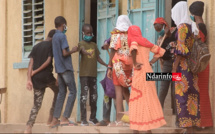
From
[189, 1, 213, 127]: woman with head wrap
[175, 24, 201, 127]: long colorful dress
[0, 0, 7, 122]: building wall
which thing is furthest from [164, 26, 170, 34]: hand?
[0, 0, 7, 122]: building wall

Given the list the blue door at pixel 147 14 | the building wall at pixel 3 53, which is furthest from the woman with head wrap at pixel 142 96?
the building wall at pixel 3 53

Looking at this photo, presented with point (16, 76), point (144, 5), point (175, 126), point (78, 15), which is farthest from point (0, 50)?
point (175, 126)

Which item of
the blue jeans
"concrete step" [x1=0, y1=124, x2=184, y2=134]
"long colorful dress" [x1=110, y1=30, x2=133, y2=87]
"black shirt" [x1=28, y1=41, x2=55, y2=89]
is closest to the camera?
"concrete step" [x1=0, y1=124, x2=184, y2=134]

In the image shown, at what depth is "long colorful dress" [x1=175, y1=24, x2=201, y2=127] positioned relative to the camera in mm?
8594

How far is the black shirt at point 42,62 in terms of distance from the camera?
9.62 metres

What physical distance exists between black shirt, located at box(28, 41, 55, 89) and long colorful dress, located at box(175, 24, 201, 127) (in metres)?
2.16

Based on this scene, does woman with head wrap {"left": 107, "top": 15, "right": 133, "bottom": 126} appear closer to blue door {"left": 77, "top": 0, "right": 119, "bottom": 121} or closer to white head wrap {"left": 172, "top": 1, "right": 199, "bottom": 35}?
white head wrap {"left": 172, "top": 1, "right": 199, "bottom": 35}

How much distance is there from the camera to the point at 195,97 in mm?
8727

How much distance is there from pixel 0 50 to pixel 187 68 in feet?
21.9

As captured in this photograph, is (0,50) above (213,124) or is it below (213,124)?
above

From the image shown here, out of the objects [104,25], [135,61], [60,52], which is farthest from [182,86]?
[104,25]

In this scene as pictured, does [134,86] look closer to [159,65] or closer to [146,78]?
[146,78]

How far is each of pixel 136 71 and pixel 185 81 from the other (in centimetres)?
80

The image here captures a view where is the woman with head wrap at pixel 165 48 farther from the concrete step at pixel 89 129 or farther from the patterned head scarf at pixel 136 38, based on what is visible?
the patterned head scarf at pixel 136 38
